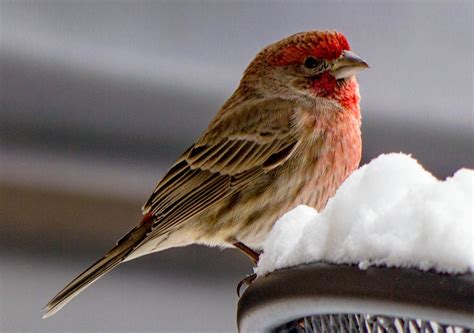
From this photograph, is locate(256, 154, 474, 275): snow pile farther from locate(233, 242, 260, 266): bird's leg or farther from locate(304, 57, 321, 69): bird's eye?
locate(304, 57, 321, 69): bird's eye

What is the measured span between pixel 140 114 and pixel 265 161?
1.93 meters

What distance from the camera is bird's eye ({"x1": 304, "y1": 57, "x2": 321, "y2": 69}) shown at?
11.8ft

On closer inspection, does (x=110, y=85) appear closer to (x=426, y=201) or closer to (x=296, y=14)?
(x=296, y=14)

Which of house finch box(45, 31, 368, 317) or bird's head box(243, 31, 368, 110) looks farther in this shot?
bird's head box(243, 31, 368, 110)

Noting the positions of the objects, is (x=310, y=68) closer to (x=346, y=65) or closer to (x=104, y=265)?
(x=346, y=65)

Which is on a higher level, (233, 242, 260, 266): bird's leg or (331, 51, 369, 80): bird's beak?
(331, 51, 369, 80): bird's beak

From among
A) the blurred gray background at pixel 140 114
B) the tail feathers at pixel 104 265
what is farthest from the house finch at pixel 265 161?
the blurred gray background at pixel 140 114

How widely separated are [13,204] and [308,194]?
231 cm

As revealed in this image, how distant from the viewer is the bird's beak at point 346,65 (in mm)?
3477

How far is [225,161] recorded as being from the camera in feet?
11.9

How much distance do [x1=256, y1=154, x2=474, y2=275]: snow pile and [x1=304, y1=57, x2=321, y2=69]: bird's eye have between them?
1.97 m

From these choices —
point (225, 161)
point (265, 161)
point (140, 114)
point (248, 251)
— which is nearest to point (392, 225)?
point (248, 251)

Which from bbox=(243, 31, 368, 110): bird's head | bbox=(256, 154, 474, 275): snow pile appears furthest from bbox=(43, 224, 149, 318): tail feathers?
bbox=(256, 154, 474, 275): snow pile

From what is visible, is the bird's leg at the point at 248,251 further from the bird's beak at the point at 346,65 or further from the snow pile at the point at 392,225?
the snow pile at the point at 392,225
